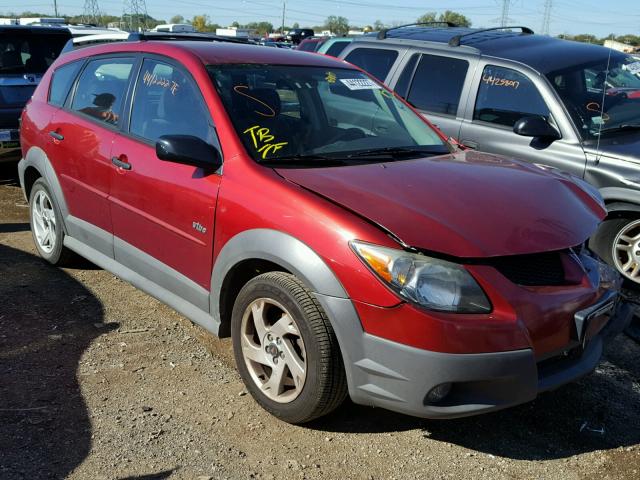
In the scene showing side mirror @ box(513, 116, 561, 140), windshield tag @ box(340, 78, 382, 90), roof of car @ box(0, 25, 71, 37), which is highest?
roof of car @ box(0, 25, 71, 37)

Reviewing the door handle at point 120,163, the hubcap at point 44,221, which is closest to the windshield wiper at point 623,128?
the door handle at point 120,163

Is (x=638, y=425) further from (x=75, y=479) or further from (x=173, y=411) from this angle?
(x=75, y=479)

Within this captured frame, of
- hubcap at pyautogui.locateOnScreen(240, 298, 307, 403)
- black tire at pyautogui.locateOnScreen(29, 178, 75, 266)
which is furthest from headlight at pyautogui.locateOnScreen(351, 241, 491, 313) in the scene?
black tire at pyautogui.locateOnScreen(29, 178, 75, 266)

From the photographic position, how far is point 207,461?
2.98 meters

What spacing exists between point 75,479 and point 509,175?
259 centimetres

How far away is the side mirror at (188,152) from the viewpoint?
338 centimetres

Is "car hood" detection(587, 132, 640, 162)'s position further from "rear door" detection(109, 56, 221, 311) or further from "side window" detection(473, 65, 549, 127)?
"rear door" detection(109, 56, 221, 311)

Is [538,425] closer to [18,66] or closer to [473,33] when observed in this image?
[473,33]

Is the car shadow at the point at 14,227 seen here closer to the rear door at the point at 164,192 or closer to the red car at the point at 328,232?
the red car at the point at 328,232

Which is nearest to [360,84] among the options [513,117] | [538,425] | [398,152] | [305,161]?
[398,152]

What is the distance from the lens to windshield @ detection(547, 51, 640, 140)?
5.18m

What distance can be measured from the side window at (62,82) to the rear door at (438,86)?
288 centimetres

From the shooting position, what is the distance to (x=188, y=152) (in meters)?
3.38

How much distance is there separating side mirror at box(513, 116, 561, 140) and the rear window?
6.30 m
